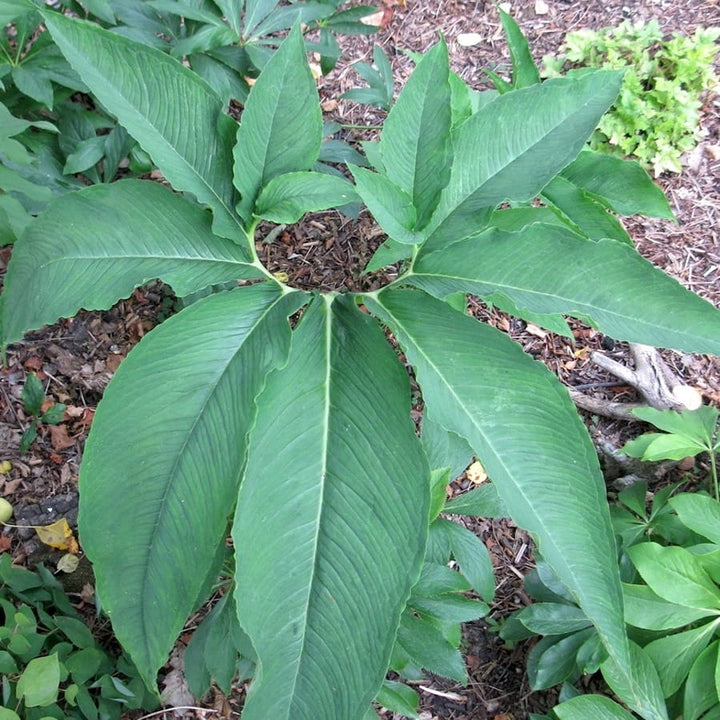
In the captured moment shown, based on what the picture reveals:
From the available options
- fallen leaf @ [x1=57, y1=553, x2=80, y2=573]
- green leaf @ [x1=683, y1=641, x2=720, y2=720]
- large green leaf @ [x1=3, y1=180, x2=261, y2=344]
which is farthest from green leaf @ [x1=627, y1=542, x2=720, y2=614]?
fallen leaf @ [x1=57, y1=553, x2=80, y2=573]

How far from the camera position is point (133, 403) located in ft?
3.67

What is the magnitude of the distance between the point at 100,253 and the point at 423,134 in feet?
2.03

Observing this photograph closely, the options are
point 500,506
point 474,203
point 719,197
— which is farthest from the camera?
point 719,197

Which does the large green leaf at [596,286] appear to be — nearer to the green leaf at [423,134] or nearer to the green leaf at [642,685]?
the green leaf at [423,134]

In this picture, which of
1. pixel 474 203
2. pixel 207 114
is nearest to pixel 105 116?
pixel 207 114

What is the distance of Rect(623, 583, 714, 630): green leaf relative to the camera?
1.75 meters

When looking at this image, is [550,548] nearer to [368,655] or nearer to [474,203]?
[368,655]

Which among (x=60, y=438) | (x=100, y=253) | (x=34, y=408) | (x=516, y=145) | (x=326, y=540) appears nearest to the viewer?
(x=326, y=540)

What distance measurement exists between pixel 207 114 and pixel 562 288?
0.70m

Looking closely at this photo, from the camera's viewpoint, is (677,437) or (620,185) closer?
(620,185)

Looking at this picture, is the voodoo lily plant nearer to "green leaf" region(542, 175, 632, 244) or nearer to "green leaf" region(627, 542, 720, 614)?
"green leaf" region(542, 175, 632, 244)

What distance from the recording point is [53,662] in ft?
4.84

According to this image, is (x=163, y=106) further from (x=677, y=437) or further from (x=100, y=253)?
(x=677, y=437)

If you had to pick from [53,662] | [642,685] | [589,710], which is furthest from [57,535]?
[642,685]
